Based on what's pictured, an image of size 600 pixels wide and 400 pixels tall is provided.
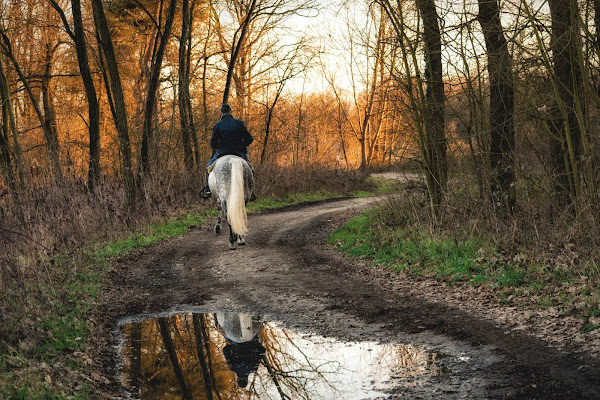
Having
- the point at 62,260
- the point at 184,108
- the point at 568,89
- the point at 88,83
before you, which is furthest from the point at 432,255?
the point at 184,108

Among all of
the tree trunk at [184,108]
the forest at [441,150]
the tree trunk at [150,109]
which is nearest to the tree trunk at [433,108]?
the forest at [441,150]

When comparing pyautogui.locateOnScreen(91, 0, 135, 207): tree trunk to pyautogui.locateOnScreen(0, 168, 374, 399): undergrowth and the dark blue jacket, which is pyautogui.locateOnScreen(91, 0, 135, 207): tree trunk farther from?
the dark blue jacket

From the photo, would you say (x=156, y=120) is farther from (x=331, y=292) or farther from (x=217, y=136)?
(x=331, y=292)

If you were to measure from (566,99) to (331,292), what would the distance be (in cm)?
563

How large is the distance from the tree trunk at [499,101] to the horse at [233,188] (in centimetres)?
491

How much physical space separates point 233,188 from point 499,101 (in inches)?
221

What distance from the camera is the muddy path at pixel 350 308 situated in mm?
4656

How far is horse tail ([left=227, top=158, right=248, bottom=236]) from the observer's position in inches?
449

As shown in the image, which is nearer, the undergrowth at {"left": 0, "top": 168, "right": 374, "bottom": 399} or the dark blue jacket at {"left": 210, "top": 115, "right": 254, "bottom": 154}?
the undergrowth at {"left": 0, "top": 168, "right": 374, "bottom": 399}

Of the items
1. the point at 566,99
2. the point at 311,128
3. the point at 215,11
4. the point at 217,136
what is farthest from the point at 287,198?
the point at 566,99

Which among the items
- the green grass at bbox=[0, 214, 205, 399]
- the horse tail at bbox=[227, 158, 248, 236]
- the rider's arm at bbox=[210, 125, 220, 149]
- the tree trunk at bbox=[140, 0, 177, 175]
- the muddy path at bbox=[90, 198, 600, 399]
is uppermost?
the tree trunk at bbox=[140, 0, 177, 175]

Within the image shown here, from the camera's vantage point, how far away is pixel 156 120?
18203 mm

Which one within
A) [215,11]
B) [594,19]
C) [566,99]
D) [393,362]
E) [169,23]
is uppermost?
[215,11]

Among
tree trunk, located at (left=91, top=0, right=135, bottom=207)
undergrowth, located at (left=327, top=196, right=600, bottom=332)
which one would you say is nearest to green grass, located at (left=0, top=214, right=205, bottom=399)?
tree trunk, located at (left=91, top=0, right=135, bottom=207)
